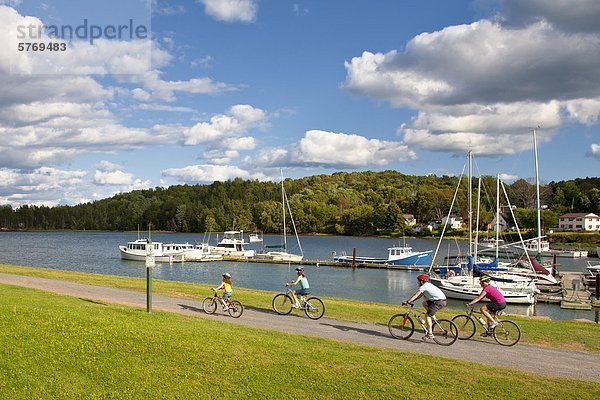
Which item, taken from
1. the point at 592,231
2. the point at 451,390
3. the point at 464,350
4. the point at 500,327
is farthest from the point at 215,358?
the point at 592,231

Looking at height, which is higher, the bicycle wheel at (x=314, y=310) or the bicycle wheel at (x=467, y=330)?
the bicycle wheel at (x=314, y=310)

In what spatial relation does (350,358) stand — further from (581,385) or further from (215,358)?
(581,385)

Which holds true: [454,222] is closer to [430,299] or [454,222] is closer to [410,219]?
[410,219]

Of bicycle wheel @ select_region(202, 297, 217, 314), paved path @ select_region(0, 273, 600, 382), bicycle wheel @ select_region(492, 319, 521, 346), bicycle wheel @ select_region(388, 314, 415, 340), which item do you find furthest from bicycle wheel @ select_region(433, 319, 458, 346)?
bicycle wheel @ select_region(202, 297, 217, 314)

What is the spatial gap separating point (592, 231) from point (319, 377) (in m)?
151

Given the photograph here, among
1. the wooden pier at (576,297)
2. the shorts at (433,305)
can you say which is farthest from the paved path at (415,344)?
the wooden pier at (576,297)

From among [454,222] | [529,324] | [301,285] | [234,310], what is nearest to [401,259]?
[529,324]

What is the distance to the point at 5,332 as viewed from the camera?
1367cm

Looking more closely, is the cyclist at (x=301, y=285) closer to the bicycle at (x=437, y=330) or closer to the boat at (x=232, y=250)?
the bicycle at (x=437, y=330)

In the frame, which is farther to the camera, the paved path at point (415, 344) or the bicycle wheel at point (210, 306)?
the bicycle wheel at point (210, 306)

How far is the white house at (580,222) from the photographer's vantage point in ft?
490

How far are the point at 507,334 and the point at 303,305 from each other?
7271mm

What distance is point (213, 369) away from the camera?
1204 centimetres

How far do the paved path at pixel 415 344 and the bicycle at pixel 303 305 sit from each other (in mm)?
316
